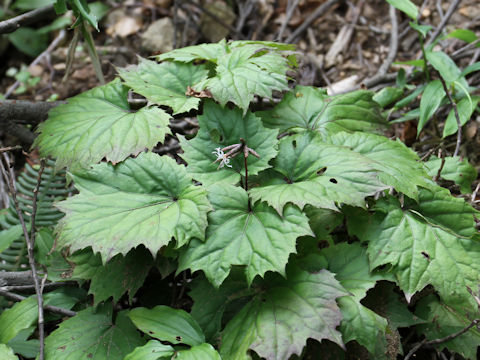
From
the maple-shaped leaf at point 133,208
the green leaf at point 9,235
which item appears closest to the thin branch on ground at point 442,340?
the maple-shaped leaf at point 133,208

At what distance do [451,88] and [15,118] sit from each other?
2333 mm

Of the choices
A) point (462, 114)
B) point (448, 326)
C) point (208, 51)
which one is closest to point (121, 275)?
point (208, 51)

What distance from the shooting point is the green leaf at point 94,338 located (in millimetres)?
1451

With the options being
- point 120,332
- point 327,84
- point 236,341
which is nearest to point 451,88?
point 327,84

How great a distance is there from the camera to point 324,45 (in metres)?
3.35

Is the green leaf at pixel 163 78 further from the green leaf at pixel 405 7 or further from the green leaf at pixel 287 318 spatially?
the green leaf at pixel 405 7

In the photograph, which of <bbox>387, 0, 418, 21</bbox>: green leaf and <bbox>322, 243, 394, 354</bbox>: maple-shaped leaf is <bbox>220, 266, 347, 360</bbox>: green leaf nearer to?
<bbox>322, 243, 394, 354</bbox>: maple-shaped leaf

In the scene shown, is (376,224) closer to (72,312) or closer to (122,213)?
(122,213)

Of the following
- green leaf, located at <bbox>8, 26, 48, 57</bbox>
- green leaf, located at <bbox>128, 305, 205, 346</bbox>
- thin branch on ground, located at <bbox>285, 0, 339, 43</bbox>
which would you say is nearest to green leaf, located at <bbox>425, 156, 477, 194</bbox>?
green leaf, located at <bbox>128, 305, 205, 346</bbox>

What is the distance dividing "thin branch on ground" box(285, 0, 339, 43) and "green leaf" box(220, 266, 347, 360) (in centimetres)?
233

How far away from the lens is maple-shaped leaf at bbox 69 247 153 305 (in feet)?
5.01

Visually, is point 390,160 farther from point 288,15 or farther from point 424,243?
point 288,15

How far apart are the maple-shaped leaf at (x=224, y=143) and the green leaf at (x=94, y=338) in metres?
0.60

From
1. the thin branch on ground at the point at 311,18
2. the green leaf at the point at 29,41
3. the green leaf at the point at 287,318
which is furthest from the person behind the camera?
the green leaf at the point at 29,41
